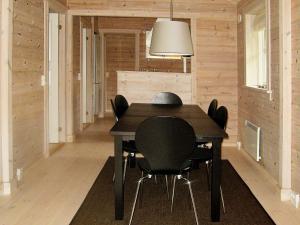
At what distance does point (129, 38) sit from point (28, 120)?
6992 millimetres

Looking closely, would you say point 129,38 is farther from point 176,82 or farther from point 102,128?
point 176,82

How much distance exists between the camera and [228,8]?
6.87 metres

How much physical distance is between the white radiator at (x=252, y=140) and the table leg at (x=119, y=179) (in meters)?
2.41

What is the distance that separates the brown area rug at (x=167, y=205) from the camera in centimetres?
339

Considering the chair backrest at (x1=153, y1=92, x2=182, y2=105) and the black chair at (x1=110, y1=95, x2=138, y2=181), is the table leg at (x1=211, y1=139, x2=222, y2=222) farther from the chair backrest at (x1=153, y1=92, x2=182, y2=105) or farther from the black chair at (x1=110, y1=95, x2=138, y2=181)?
the chair backrest at (x1=153, y1=92, x2=182, y2=105)

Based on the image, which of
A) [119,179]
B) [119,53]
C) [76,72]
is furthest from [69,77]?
[119,53]

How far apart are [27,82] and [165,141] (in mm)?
2436

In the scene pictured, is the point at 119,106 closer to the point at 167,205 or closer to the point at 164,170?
the point at 167,205

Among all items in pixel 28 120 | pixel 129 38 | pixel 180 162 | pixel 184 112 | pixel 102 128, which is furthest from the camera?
pixel 129 38

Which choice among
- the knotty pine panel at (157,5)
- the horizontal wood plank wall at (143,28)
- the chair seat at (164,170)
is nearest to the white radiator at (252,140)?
the knotty pine panel at (157,5)

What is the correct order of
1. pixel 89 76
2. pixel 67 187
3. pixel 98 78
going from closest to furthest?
1. pixel 67 187
2. pixel 89 76
3. pixel 98 78

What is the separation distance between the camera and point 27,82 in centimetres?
491

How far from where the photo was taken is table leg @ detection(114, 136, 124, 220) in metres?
3.31

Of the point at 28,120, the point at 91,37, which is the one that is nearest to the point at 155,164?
the point at 28,120
